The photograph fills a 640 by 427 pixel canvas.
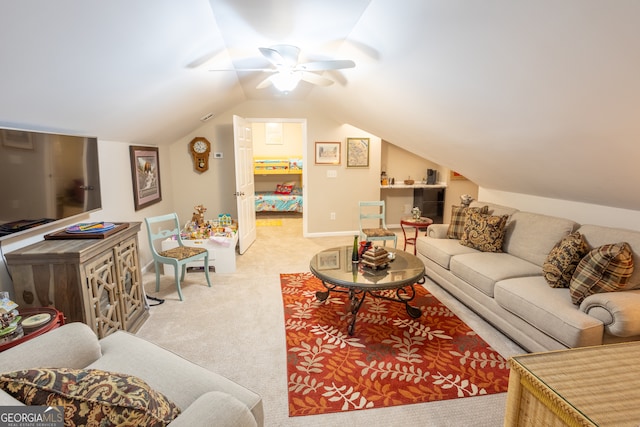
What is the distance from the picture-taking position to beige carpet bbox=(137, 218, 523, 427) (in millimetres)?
1871

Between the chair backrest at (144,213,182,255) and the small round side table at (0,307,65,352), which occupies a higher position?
the chair backrest at (144,213,182,255)

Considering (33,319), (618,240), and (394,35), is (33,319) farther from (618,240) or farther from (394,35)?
(618,240)

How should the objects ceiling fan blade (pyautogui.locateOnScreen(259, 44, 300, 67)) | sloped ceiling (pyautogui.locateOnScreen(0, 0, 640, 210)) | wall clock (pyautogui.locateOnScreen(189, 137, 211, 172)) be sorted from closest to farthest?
sloped ceiling (pyautogui.locateOnScreen(0, 0, 640, 210)), ceiling fan blade (pyautogui.locateOnScreen(259, 44, 300, 67)), wall clock (pyautogui.locateOnScreen(189, 137, 211, 172))

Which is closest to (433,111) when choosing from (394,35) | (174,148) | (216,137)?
(394,35)

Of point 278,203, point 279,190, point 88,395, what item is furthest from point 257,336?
point 279,190

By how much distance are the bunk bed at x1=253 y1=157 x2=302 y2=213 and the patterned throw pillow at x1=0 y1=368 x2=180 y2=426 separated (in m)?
6.63

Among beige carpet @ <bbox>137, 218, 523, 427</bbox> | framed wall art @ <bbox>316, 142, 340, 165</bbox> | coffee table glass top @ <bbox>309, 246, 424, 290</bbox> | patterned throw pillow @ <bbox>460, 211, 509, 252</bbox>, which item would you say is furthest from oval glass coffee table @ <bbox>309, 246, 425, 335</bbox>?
framed wall art @ <bbox>316, 142, 340, 165</bbox>

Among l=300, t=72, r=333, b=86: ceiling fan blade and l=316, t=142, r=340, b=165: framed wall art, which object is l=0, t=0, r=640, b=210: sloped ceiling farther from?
l=316, t=142, r=340, b=165: framed wall art

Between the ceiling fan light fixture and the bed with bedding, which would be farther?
the bed with bedding

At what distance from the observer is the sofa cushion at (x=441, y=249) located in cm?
347

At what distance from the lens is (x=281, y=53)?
2.41 m

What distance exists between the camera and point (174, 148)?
5445mm

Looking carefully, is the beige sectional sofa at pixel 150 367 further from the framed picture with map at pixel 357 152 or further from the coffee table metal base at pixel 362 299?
the framed picture with map at pixel 357 152

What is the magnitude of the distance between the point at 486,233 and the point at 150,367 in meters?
3.21
